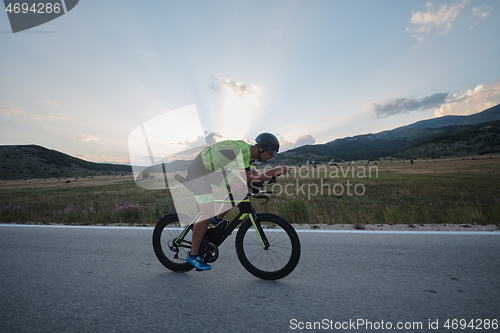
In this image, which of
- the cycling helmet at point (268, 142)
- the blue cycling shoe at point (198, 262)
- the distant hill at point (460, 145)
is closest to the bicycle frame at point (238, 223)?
the blue cycling shoe at point (198, 262)

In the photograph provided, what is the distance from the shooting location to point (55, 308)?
106 inches

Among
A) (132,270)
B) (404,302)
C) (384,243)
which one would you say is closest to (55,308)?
(132,270)

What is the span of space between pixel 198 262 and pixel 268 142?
5.76 feet

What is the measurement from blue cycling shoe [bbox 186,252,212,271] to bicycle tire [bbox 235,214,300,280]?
0.46m

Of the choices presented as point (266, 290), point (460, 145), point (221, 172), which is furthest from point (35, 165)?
point (460, 145)

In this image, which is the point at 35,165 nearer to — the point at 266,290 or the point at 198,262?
the point at 198,262

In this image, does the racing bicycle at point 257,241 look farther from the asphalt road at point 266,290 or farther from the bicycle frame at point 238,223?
the asphalt road at point 266,290

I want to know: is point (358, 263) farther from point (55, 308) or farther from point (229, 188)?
point (55, 308)

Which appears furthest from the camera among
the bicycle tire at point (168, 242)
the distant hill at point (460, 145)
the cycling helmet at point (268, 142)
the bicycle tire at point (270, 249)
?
the distant hill at point (460, 145)

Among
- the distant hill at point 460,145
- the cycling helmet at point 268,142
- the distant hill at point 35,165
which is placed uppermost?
the distant hill at point 35,165

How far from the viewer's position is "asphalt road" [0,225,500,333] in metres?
2.35

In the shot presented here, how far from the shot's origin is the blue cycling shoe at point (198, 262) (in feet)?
11.0

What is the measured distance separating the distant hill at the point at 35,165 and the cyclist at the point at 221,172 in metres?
165

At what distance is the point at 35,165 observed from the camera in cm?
15162
